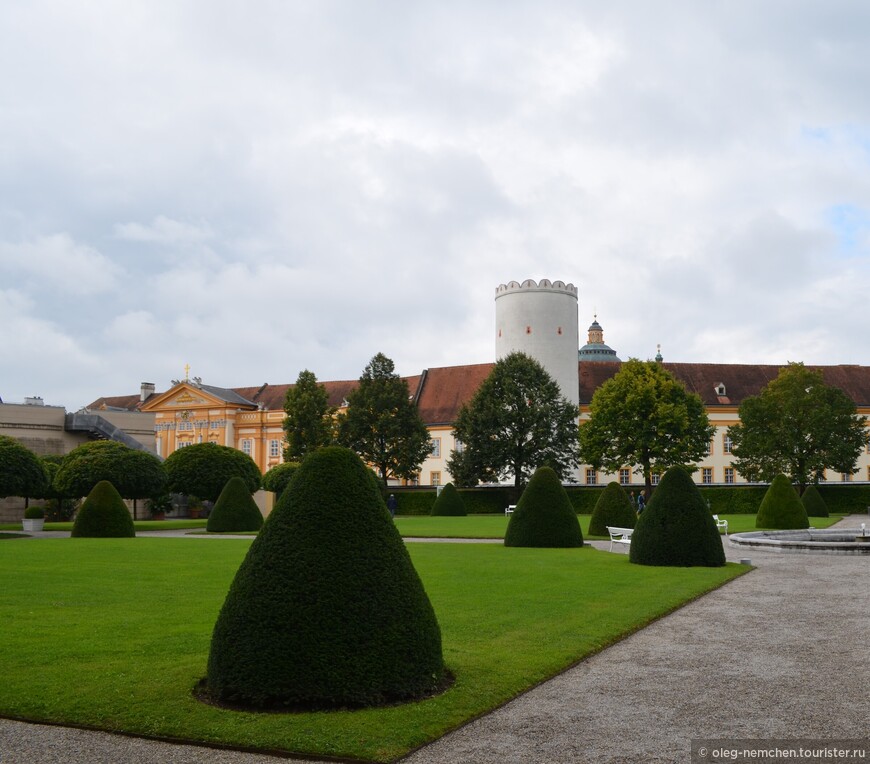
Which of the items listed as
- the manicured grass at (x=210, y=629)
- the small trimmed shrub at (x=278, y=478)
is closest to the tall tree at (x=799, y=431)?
the small trimmed shrub at (x=278, y=478)

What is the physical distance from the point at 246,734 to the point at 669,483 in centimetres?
1336

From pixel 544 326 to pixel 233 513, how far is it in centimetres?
3650

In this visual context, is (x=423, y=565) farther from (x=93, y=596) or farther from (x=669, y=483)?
(x=93, y=596)

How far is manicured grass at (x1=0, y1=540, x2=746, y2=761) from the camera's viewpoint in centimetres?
611

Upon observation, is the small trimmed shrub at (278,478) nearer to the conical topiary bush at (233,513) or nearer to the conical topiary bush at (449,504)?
the conical topiary bush at (449,504)

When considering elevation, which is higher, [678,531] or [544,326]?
[544,326]

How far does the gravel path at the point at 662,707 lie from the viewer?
18.5 ft

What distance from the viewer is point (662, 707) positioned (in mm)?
6723

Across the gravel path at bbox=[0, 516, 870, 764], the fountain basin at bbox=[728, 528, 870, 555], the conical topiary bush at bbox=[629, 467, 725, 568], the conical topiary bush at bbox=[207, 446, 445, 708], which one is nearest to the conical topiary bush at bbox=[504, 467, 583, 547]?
the fountain basin at bbox=[728, 528, 870, 555]

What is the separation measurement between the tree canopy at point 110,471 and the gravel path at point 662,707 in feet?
97.8

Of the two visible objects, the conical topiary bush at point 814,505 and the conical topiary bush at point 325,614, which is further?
the conical topiary bush at point 814,505

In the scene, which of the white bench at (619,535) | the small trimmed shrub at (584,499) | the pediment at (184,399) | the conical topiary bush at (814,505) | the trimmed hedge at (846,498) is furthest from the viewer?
the pediment at (184,399)

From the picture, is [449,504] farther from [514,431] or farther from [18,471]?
[18,471]

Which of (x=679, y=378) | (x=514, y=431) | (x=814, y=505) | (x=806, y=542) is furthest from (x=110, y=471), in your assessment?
(x=679, y=378)
